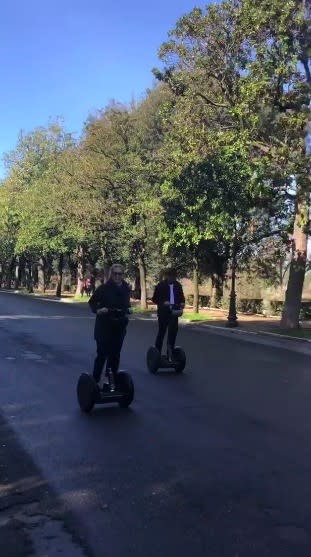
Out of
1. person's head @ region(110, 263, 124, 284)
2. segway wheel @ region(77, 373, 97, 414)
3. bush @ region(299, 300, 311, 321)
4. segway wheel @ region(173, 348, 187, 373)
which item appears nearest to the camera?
segway wheel @ region(77, 373, 97, 414)

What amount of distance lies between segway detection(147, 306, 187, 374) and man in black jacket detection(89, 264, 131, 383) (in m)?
3.03

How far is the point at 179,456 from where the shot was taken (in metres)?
5.90

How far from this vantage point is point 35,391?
8906 mm

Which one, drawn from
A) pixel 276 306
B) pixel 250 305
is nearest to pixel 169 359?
pixel 276 306

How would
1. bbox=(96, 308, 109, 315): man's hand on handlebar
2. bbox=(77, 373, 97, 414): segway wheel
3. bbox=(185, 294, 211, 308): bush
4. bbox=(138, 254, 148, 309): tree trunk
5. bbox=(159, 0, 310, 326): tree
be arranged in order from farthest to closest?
bbox=(185, 294, 211, 308): bush, bbox=(138, 254, 148, 309): tree trunk, bbox=(159, 0, 310, 326): tree, bbox=(96, 308, 109, 315): man's hand on handlebar, bbox=(77, 373, 97, 414): segway wheel

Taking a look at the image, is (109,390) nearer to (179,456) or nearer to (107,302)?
(107,302)

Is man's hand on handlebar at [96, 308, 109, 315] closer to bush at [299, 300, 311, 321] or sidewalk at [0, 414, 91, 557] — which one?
sidewalk at [0, 414, 91, 557]

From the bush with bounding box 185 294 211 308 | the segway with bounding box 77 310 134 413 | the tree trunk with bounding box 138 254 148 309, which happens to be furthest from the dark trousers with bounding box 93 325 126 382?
the bush with bounding box 185 294 211 308

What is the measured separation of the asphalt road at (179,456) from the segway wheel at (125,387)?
151 millimetres

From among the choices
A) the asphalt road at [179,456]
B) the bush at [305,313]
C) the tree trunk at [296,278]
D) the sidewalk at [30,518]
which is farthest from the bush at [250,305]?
the sidewalk at [30,518]

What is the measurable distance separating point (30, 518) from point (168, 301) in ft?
23.1

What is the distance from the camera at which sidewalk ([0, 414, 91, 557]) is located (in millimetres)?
3904

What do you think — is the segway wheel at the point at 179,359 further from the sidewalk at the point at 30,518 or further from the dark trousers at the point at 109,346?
the sidewalk at the point at 30,518

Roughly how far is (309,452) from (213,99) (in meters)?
17.6
